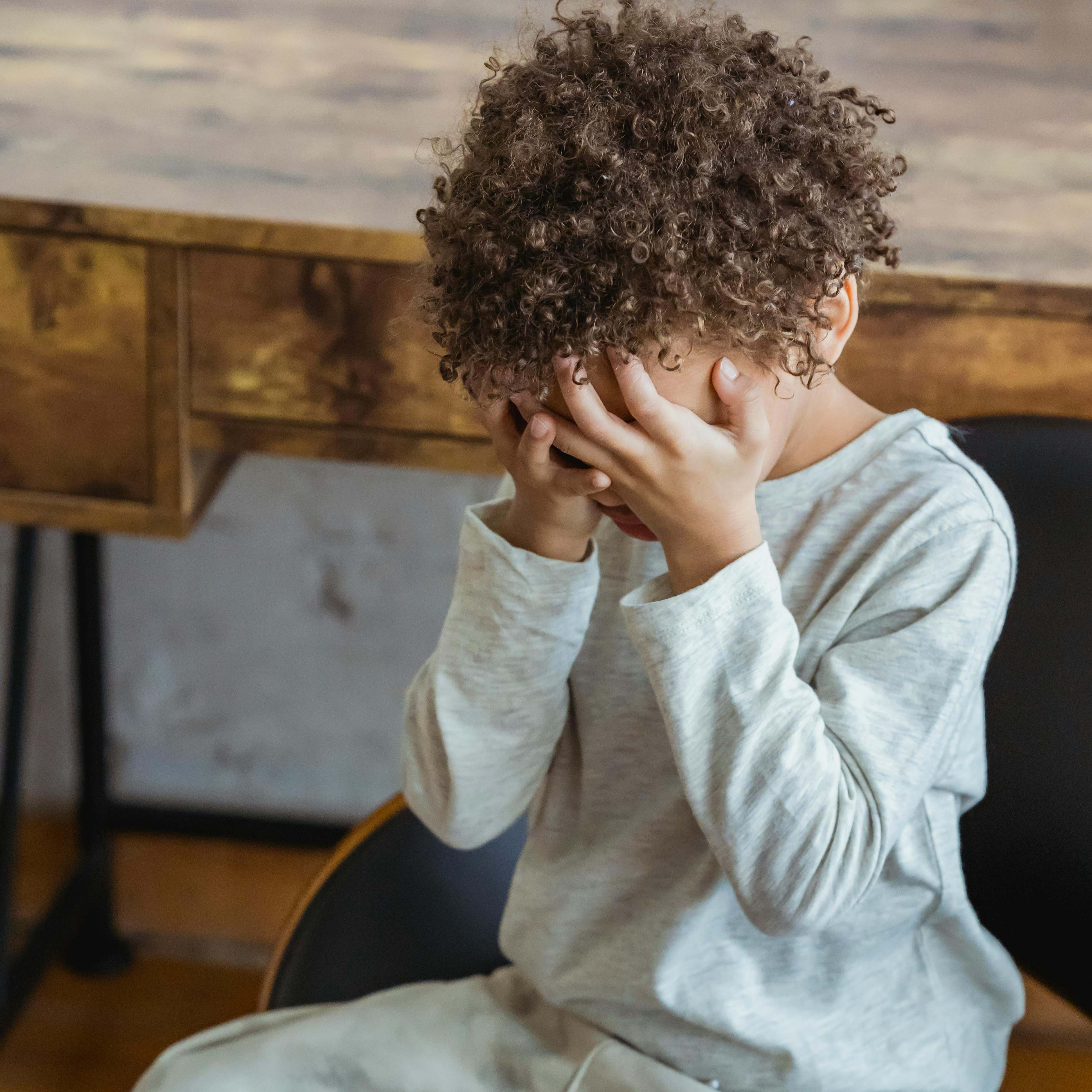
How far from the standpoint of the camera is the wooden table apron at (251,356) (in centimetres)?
78

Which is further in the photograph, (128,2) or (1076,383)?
(128,2)

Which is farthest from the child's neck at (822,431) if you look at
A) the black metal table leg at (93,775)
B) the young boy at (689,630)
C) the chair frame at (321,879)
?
the black metal table leg at (93,775)

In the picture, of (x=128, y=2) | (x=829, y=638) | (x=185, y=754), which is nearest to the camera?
(x=829, y=638)

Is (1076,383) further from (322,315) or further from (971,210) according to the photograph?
(322,315)

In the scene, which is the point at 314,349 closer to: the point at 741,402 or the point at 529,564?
the point at 529,564

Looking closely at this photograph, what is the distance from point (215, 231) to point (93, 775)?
808mm

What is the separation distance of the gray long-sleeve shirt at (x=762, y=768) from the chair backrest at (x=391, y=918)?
14cm

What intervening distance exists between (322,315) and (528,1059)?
1.64 ft

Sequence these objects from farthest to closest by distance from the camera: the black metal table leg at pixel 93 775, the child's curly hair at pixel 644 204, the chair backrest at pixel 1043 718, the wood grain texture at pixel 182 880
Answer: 1. the wood grain texture at pixel 182 880
2. the black metal table leg at pixel 93 775
3. the chair backrest at pixel 1043 718
4. the child's curly hair at pixel 644 204

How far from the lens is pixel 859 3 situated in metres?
1.11

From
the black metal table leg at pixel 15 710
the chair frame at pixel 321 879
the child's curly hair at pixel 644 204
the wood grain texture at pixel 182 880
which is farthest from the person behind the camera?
the wood grain texture at pixel 182 880

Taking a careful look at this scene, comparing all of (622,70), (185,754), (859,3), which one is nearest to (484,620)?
(622,70)

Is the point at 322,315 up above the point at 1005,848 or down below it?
above

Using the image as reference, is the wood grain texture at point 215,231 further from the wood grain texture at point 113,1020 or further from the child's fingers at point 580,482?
the wood grain texture at point 113,1020
